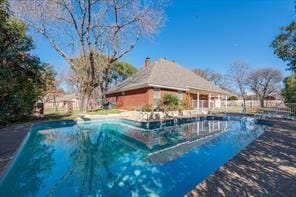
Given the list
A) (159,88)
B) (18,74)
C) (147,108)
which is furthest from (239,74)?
(18,74)

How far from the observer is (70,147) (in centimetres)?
831

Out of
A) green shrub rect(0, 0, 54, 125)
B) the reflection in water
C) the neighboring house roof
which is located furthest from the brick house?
the reflection in water

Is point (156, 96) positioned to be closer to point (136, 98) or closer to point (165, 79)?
point (165, 79)

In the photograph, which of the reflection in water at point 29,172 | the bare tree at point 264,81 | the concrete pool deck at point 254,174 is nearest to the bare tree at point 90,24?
the reflection in water at point 29,172

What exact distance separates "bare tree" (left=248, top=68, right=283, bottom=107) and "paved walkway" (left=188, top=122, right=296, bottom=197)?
42.9m

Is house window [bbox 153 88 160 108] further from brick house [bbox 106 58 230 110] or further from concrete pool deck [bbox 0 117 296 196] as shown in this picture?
concrete pool deck [bbox 0 117 296 196]

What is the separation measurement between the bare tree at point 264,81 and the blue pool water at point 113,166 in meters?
40.3

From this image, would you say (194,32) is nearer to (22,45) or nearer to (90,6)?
(90,6)

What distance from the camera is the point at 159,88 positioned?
19.3 m

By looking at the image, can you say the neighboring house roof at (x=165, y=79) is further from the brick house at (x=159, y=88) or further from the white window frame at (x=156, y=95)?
the white window frame at (x=156, y=95)

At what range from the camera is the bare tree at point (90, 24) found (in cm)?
1656

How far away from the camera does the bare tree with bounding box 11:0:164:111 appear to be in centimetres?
1656

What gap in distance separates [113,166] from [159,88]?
13.8 metres

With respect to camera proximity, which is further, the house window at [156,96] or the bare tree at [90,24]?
the house window at [156,96]
